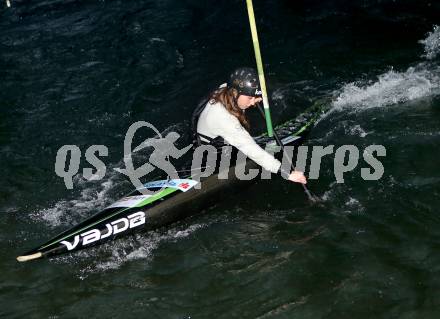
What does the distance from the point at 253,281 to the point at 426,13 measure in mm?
9099

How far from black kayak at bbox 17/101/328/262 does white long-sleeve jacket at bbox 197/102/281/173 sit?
75cm

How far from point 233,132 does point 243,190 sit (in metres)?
1.23

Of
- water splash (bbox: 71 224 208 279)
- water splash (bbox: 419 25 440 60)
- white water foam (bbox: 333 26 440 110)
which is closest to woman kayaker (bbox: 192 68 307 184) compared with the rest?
water splash (bbox: 71 224 208 279)

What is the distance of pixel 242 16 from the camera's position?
13992 millimetres

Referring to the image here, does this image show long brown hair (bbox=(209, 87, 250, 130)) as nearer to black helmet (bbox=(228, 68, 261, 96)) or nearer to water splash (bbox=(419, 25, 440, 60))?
black helmet (bbox=(228, 68, 261, 96))

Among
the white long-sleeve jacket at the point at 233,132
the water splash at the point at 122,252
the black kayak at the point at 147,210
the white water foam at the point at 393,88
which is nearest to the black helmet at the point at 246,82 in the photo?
the white long-sleeve jacket at the point at 233,132

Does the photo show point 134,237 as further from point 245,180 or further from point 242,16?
point 242,16

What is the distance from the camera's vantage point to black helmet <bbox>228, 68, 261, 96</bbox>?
6.62 meters

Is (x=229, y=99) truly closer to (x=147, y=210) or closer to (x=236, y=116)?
(x=236, y=116)

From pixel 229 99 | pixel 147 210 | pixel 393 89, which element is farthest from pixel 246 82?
pixel 393 89

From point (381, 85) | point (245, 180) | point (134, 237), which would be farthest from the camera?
point (381, 85)

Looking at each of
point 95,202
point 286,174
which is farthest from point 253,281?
point 95,202

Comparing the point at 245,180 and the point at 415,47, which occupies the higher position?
the point at 415,47

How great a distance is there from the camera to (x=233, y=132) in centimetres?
689
